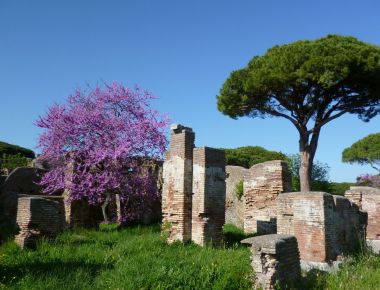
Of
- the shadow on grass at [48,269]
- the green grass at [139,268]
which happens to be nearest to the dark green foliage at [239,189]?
the green grass at [139,268]

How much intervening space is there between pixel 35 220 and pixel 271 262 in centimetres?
456

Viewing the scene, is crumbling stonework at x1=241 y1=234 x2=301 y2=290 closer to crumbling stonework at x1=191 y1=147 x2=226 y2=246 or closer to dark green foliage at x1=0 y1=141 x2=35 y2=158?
crumbling stonework at x1=191 y1=147 x2=226 y2=246

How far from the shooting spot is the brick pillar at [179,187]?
8.64m

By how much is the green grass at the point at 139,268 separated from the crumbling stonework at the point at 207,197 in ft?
2.01

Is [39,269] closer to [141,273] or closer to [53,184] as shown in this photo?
[141,273]

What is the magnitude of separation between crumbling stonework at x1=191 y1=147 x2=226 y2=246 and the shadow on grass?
2624 mm

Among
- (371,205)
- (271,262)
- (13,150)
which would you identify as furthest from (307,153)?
(13,150)

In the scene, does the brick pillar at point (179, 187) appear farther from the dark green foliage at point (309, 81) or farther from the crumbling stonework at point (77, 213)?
the dark green foliage at point (309, 81)

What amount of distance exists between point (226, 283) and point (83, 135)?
744 centimetres

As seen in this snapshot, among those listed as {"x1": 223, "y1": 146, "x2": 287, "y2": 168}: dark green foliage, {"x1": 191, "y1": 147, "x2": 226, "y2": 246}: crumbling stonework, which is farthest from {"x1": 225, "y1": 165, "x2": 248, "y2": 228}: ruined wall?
{"x1": 223, "y1": 146, "x2": 287, "y2": 168}: dark green foliage

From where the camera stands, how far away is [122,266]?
6.11 m

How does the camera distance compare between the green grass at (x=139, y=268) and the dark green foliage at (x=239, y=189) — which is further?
the dark green foliage at (x=239, y=189)

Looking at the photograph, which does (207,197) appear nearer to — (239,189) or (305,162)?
(239,189)

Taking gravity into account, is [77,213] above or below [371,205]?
below
